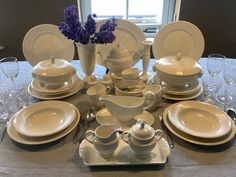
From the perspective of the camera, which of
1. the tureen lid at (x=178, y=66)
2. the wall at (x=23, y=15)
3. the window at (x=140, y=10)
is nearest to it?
the tureen lid at (x=178, y=66)

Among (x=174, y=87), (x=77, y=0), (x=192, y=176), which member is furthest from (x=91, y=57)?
(x=77, y=0)

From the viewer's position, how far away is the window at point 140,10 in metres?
2.29

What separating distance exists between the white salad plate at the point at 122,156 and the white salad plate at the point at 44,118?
0.14 meters

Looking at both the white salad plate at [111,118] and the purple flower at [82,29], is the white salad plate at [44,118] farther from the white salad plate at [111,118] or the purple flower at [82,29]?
the purple flower at [82,29]

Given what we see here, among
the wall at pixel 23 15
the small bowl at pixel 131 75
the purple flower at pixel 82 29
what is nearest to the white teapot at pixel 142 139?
the small bowl at pixel 131 75

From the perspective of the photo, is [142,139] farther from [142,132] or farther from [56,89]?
[56,89]

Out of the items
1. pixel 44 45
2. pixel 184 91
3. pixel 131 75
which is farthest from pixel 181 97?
pixel 44 45

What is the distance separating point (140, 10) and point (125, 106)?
5.60 feet

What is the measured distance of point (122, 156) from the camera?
2.61 ft

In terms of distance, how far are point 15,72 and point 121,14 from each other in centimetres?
150

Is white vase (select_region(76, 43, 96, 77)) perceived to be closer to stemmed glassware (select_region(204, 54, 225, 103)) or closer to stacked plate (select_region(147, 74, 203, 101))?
stacked plate (select_region(147, 74, 203, 101))

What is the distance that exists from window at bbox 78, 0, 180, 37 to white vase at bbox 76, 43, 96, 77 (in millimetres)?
1212

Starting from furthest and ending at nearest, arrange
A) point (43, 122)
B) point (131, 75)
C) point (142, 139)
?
point (131, 75) < point (43, 122) < point (142, 139)

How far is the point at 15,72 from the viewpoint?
113 cm
